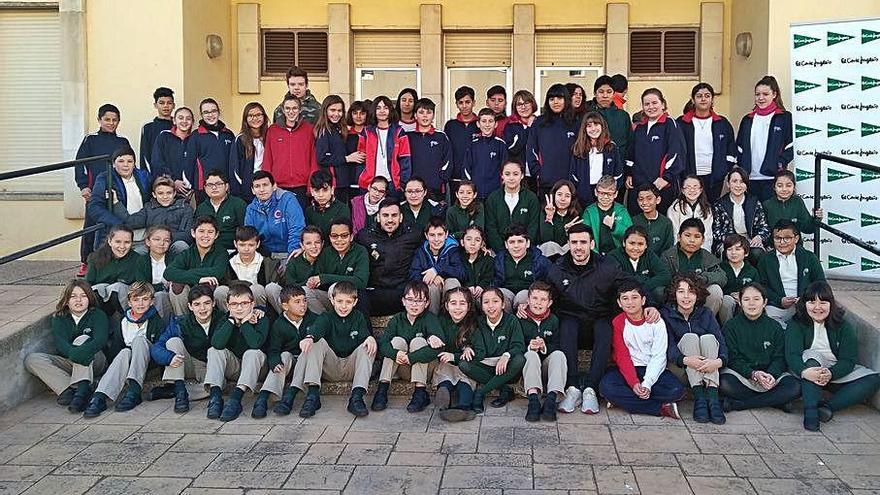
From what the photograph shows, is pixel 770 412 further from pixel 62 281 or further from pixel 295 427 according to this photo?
pixel 62 281

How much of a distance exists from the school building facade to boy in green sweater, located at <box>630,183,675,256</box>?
271cm

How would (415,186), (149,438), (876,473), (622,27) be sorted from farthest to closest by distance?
(622,27)
(415,186)
(149,438)
(876,473)

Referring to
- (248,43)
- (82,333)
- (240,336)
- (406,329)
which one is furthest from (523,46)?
(82,333)

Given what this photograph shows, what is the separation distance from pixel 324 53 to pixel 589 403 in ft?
21.1

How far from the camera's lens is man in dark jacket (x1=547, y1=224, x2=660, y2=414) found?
5.98 m

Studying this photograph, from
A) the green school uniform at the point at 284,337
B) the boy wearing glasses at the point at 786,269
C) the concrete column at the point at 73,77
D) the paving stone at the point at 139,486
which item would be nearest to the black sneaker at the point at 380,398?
the green school uniform at the point at 284,337

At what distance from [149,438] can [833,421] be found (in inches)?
163

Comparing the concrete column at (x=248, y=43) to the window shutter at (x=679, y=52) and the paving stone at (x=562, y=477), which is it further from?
the paving stone at (x=562, y=477)

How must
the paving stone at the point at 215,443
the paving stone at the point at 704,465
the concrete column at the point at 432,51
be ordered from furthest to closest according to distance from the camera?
the concrete column at the point at 432,51, the paving stone at the point at 215,443, the paving stone at the point at 704,465

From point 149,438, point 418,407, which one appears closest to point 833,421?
point 418,407

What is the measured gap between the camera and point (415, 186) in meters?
7.09

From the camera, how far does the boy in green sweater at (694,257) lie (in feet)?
21.1

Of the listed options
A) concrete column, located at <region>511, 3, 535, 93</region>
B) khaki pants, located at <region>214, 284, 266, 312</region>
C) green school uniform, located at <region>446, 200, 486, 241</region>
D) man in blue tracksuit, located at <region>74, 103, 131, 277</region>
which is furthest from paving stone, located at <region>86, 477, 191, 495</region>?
concrete column, located at <region>511, 3, 535, 93</region>

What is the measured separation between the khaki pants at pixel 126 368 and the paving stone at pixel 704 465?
11.6 feet
